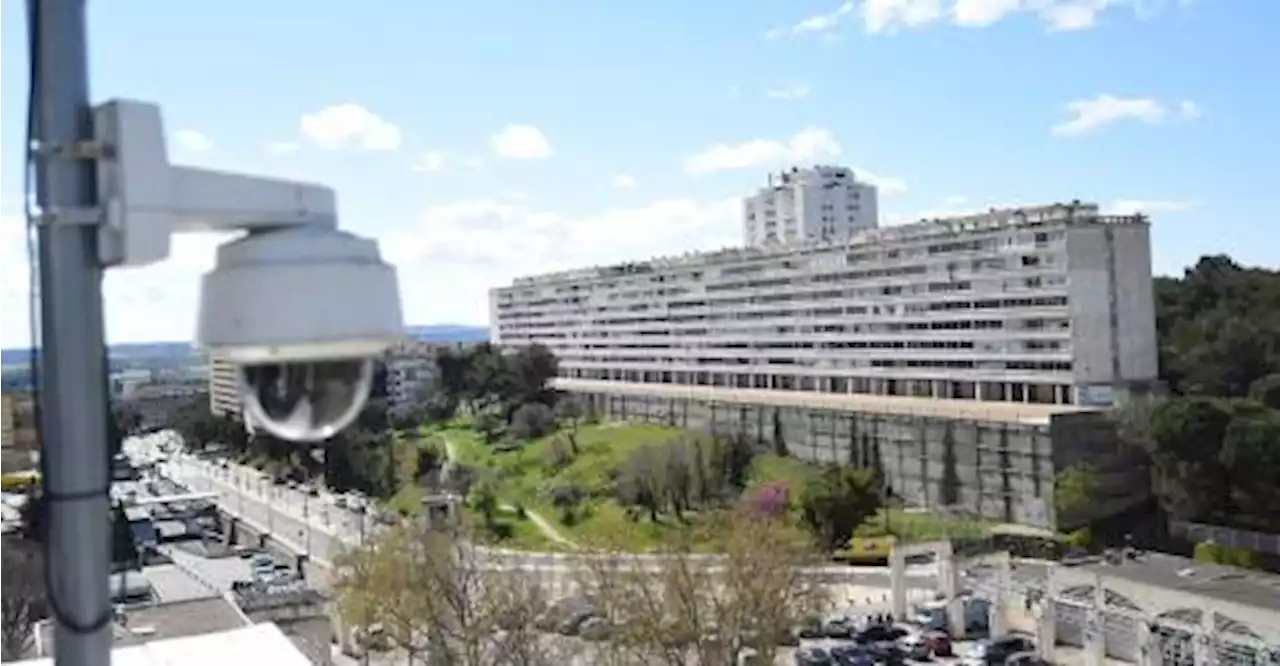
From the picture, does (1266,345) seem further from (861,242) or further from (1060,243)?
(861,242)

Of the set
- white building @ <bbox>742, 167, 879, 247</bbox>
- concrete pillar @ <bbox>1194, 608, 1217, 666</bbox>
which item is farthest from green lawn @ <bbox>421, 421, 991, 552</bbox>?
white building @ <bbox>742, 167, 879, 247</bbox>

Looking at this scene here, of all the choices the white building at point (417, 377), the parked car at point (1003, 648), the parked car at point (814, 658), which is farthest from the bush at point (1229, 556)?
the white building at point (417, 377)

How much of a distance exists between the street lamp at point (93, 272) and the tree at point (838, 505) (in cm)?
1608

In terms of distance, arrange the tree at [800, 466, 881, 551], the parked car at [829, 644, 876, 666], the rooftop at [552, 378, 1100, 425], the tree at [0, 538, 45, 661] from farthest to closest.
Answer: the rooftop at [552, 378, 1100, 425]
the tree at [800, 466, 881, 551]
the parked car at [829, 644, 876, 666]
the tree at [0, 538, 45, 661]

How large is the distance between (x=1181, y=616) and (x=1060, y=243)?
11.4 meters

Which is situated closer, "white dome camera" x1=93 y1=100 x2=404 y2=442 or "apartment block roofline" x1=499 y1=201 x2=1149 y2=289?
"white dome camera" x1=93 y1=100 x2=404 y2=442

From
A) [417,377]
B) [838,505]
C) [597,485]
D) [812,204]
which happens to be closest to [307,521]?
[597,485]

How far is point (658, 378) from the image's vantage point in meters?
35.2

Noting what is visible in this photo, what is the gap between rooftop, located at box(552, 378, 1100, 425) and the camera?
800 inches

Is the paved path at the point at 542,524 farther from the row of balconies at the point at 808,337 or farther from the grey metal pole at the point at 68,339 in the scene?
the grey metal pole at the point at 68,339

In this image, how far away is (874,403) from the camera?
24672mm

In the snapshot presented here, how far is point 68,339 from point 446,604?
10096 millimetres

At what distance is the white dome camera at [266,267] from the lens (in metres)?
0.96

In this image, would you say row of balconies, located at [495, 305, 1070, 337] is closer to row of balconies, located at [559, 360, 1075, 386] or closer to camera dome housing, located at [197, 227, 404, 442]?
row of balconies, located at [559, 360, 1075, 386]
